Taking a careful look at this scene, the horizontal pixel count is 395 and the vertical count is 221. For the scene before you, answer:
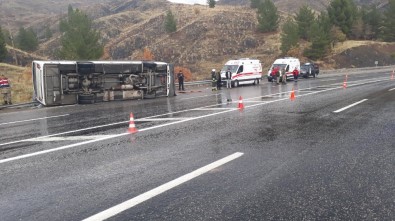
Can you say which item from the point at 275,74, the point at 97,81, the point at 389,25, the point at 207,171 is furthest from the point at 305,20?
the point at 207,171

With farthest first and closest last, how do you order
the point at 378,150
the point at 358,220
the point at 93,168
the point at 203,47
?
the point at 203,47 < the point at 378,150 < the point at 93,168 < the point at 358,220

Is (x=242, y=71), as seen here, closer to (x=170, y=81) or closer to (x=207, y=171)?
(x=170, y=81)

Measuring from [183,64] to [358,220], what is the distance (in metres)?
→ 65.5

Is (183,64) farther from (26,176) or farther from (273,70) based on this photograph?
(26,176)

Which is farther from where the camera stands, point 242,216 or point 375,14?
point 375,14

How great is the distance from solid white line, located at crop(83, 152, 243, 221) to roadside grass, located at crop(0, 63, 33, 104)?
22.3 m

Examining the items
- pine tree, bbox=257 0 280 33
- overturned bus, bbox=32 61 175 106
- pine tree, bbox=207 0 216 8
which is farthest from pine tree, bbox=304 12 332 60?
pine tree, bbox=207 0 216 8

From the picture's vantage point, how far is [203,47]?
73438 millimetres

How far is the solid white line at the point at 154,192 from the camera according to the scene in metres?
3.93

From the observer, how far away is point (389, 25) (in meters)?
67.1

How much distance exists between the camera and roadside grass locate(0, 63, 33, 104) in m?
25.6

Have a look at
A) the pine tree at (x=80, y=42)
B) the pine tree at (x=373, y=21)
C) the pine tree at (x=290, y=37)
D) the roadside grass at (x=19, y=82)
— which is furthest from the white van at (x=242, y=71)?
the pine tree at (x=373, y=21)

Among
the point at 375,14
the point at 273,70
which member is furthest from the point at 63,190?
the point at 375,14

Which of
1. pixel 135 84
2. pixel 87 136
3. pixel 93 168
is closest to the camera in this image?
pixel 93 168
